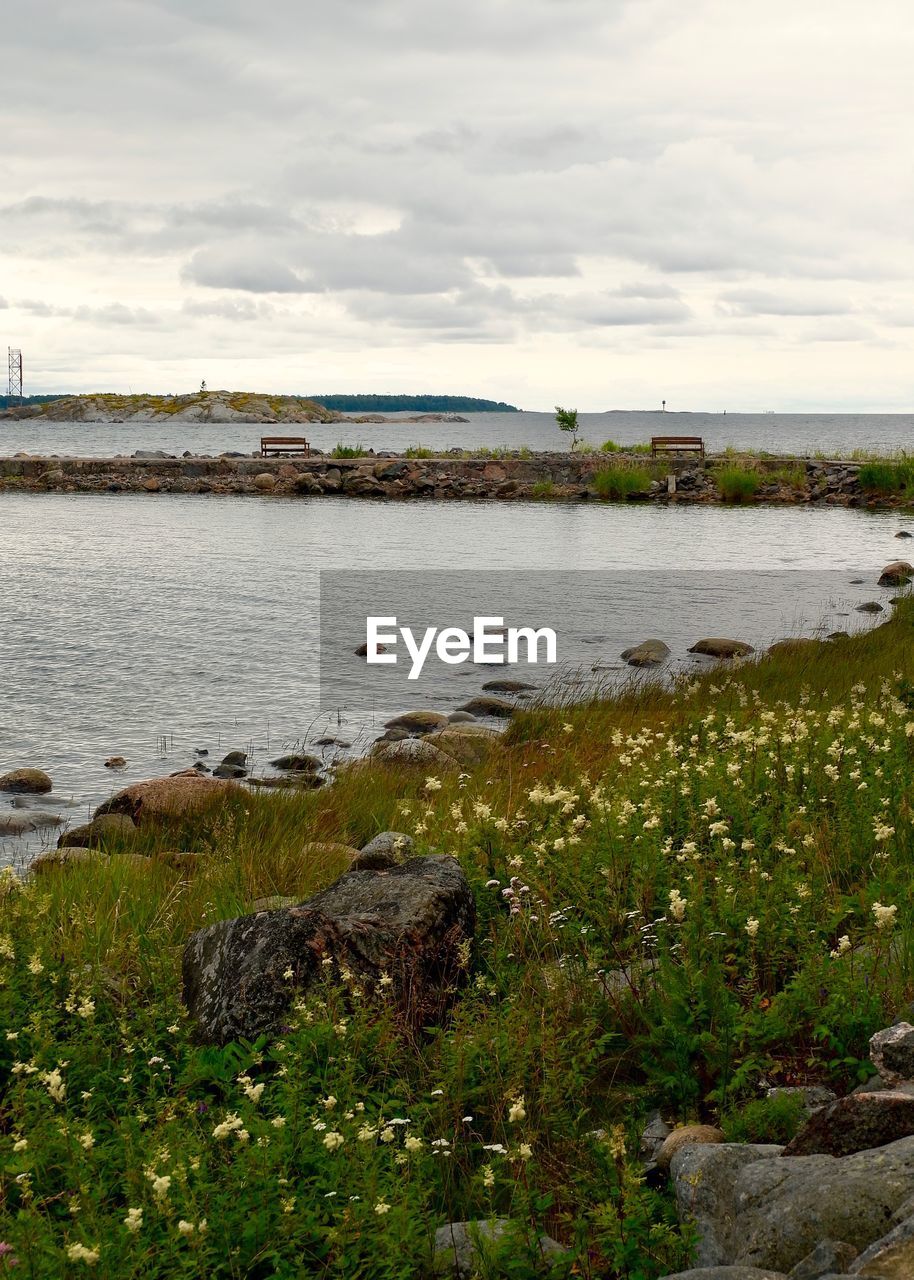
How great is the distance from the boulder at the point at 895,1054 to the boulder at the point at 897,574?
23.0 metres

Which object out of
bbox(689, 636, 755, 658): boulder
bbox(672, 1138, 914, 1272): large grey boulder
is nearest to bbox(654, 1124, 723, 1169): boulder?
bbox(672, 1138, 914, 1272): large grey boulder

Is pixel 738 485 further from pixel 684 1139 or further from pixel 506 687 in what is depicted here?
pixel 684 1139

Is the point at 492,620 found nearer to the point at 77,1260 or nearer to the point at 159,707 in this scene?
the point at 159,707

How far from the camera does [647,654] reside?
713 inches

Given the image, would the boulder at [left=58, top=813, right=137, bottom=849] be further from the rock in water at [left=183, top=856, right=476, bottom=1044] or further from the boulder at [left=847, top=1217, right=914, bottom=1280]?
the boulder at [left=847, top=1217, right=914, bottom=1280]

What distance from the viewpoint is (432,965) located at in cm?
573

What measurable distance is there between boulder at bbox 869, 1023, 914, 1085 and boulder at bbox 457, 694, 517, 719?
1088 cm

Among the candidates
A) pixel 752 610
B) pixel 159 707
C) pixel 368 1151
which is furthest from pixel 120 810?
pixel 752 610

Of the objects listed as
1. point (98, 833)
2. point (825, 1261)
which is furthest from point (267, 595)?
Result: point (825, 1261)

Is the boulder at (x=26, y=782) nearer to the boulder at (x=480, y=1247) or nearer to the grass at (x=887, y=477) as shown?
the boulder at (x=480, y=1247)

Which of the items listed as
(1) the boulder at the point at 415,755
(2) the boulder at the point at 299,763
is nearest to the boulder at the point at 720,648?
(1) the boulder at the point at 415,755

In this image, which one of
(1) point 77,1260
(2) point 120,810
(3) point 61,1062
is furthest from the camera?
(2) point 120,810

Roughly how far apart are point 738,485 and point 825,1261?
46.1 meters

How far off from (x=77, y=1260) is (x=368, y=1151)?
98cm
